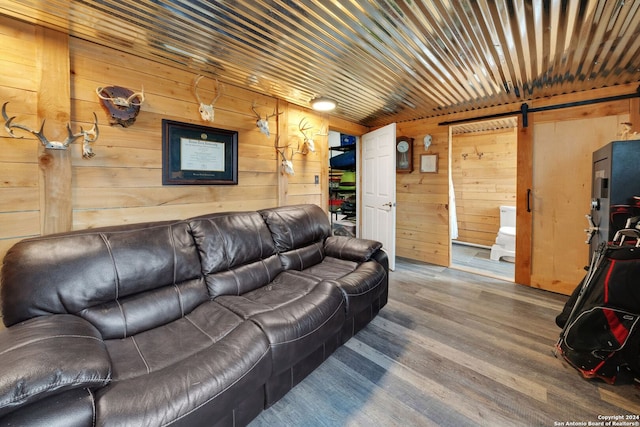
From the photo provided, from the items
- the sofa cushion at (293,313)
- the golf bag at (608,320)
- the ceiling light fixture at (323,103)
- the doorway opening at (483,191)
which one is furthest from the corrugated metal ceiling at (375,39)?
the doorway opening at (483,191)

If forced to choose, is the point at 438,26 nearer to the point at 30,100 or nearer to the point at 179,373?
the point at 179,373

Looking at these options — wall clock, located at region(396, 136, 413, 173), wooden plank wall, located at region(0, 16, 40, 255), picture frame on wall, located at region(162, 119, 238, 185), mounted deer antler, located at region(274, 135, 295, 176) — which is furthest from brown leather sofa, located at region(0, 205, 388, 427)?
wall clock, located at region(396, 136, 413, 173)

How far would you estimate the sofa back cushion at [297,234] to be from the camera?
239cm

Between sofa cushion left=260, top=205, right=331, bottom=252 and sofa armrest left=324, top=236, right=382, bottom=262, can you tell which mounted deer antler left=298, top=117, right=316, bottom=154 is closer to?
sofa cushion left=260, top=205, right=331, bottom=252

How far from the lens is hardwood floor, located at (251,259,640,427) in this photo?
1.41 meters

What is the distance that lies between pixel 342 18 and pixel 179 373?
2070 mm

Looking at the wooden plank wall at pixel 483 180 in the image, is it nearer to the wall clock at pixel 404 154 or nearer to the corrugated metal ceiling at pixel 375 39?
the wall clock at pixel 404 154

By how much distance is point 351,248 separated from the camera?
8.41 feet

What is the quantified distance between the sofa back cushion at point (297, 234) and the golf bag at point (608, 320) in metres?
1.95

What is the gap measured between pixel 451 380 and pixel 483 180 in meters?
4.40

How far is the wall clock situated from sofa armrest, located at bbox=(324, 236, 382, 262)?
2056mm

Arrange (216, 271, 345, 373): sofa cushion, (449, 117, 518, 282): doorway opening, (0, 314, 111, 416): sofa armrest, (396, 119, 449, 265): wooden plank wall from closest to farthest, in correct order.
Answer: 1. (0, 314, 111, 416): sofa armrest
2. (216, 271, 345, 373): sofa cushion
3. (396, 119, 449, 265): wooden plank wall
4. (449, 117, 518, 282): doorway opening

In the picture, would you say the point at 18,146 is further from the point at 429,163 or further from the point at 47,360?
the point at 429,163

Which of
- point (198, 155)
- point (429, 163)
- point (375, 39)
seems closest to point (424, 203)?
point (429, 163)
